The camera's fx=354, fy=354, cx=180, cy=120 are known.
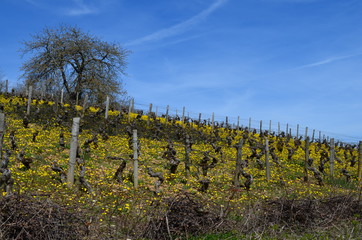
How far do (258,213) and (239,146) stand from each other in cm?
765

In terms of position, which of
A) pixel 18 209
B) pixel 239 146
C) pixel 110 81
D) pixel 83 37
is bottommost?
pixel 18 209

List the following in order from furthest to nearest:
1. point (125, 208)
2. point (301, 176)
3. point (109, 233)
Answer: point (301, 176), point (125, 208), point (109, 233)

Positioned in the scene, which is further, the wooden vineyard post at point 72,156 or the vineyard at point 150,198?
the wooden vineyard post at point 72,156

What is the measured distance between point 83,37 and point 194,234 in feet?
141

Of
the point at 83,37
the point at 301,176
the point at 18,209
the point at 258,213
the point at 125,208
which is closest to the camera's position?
the point at 18,209

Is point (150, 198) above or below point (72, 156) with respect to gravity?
below

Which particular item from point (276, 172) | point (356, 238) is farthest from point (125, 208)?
point (276, 172)

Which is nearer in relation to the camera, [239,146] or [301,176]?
[239,146]

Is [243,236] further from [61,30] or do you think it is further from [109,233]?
[61,30]

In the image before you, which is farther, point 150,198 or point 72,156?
point 72,156

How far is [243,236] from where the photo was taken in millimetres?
7676

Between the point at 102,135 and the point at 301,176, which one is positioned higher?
the point at 102,135

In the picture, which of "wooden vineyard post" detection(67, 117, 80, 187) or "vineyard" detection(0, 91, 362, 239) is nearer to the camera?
"vineyard" detection(0, 91, 362, 239)

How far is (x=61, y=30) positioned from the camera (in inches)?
1864
